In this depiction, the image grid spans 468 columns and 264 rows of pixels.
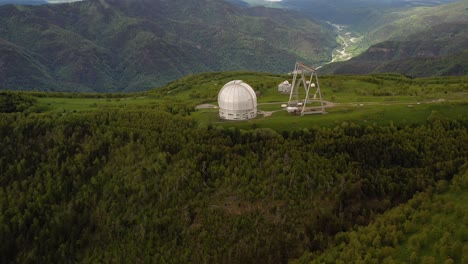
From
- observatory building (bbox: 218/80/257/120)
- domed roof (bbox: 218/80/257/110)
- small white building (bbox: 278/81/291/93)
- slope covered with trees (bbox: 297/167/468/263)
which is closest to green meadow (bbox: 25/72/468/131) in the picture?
small white building (bbox: 278/81/291/93)

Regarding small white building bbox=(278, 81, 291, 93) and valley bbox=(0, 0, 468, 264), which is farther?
small white building bbox=(278, 81, 291, 93)

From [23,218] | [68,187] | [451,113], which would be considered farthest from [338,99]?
[23,218]

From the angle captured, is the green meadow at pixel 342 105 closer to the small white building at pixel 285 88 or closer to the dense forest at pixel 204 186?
the small white building at pixel 285 88

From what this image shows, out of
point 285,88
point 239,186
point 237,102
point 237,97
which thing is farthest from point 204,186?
point 285,88

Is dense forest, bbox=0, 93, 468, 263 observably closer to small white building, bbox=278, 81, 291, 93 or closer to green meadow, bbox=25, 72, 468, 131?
green meadow, bbox=25, 72, 468, 131

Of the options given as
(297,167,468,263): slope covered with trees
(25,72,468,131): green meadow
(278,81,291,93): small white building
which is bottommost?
(297,167,468,263): slope covered with trees

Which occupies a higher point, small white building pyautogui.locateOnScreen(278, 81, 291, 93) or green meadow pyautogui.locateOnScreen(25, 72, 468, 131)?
small white building pyautogui.locateOnScreen(278, 81, 291, 93)

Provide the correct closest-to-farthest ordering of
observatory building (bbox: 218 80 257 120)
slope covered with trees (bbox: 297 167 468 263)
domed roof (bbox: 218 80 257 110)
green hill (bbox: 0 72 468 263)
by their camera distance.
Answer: slope covered with trees (bbox: 297 167 468 263), green hill (bbox: 0 72 468 263), domed roof (bbox: 218 80 257 110), observatory building (bbox: 218 80 257 120)

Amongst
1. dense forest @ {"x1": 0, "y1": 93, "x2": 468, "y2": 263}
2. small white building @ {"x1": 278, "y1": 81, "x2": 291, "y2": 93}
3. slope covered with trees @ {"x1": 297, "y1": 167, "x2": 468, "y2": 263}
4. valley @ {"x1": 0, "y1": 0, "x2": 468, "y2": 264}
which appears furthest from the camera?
small white building @ {"x1": 278, "y1": 81, "x2": 291, "y2": 93}
